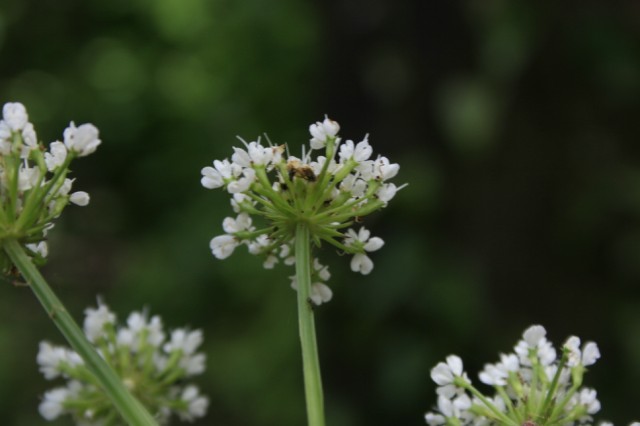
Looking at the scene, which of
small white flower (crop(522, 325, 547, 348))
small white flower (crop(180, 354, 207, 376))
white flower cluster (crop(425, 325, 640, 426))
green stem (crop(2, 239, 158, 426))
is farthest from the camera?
small white flower (crop(180, 354, 207, 376))

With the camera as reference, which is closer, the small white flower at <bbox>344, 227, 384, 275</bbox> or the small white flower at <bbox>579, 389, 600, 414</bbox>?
the small white flower at <bbox>579, 389, 600, 414</bbox>

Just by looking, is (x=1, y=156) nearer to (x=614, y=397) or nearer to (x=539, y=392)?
(x=539, y=392)

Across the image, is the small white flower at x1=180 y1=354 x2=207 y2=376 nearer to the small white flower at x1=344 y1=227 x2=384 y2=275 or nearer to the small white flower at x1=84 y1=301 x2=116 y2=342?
the small white flower at x1=84 y1=301 x2=116 y2=342

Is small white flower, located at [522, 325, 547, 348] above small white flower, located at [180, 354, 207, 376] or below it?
below

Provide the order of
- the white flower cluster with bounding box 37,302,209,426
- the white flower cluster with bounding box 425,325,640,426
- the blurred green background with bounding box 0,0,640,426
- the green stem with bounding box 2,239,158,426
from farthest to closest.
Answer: the blurred green background with bounding box 0,0,640,426, the white flower cluster with bounding box 37,302,209,426, the white flower cluster with bounding box 425,325,640,426, the green stem with bounding box 2,239,158,426

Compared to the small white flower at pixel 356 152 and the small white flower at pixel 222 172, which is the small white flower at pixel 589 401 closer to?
the small white flower at pixel 356 152

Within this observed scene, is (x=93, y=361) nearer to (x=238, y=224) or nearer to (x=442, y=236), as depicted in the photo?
(x=238, y=224)

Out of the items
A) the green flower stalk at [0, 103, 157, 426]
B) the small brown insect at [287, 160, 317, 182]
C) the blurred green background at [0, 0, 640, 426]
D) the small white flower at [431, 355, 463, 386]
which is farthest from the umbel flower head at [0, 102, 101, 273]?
the blurred green background at [0, 0, 640, 426]

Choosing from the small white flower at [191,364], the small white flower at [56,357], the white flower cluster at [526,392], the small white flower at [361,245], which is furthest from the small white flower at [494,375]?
the small white flower at [56,357]
